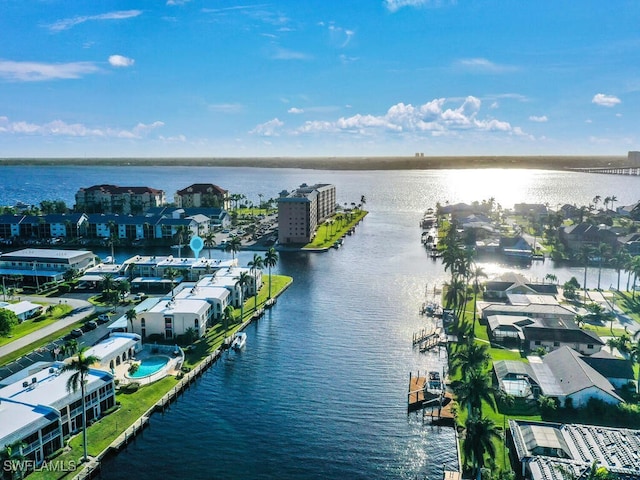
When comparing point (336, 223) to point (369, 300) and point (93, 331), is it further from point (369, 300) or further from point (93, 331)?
point (93, 331)

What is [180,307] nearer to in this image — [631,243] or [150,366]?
[150,366]

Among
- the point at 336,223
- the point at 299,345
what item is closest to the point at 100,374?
the point at 299,345

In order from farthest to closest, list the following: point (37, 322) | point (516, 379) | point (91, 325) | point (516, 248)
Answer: point (516, 248), point (37, 322), point (91, 325), point (516, 379)

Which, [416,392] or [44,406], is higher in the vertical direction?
[44,406]

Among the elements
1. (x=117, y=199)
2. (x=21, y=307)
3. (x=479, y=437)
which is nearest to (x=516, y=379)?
(x=479, y=437)

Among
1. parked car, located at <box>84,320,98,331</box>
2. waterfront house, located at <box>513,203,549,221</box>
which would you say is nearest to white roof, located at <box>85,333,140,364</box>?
parked car, located at <box>84,320,98,331</box>

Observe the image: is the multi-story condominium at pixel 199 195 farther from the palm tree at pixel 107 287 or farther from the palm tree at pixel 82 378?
the palm tree at pixel 82 378
